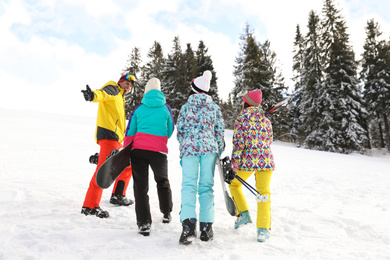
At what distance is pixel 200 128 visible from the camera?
3.07 meters

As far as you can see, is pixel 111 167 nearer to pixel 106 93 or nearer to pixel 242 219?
pixel 106 93

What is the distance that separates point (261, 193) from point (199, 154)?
1.02 m

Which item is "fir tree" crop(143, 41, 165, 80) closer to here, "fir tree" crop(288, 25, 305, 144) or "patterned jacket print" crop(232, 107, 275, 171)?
"fir tree" crop(288, 25, 305, 144)

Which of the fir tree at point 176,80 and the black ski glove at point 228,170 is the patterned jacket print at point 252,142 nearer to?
the black ski glove at point 228,170

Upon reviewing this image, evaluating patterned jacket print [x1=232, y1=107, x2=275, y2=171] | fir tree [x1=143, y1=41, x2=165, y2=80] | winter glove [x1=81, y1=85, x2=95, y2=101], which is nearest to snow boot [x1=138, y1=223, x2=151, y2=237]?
patterned jacket print [x1=232, y1=107, x2=275, y2=171]

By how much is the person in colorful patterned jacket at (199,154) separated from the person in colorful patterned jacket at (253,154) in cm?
36

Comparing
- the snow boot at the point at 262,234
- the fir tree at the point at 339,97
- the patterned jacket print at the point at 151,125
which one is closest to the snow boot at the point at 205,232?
the snow boot at the point at 262,234

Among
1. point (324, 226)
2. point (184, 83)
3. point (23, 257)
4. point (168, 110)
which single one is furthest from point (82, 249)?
point (184, 83)

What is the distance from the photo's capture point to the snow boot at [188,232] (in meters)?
2.67

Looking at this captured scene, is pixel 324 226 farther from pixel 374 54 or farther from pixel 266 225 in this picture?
pixel 374 54

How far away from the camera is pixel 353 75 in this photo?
21.4 m

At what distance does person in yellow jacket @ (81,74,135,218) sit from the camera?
3.52 m

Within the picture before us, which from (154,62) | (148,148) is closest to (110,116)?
(148,148)

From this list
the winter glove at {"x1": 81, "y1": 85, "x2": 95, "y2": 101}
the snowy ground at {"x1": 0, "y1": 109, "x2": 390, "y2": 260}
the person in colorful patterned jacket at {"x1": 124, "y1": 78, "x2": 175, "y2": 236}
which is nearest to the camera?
the snowy ground at {"x1": 0, "y1": 109, "x2": 390, "y2": 260}
